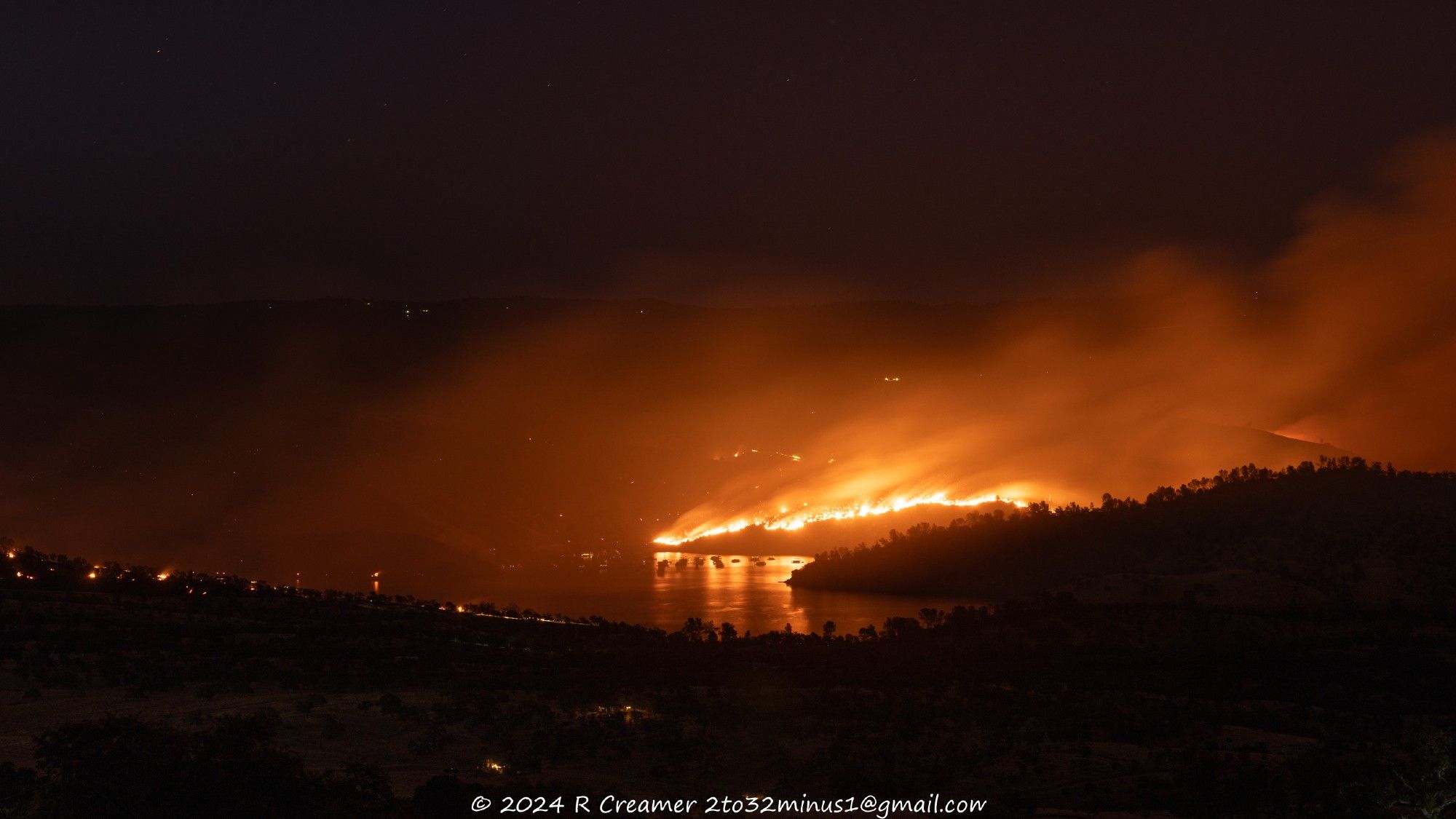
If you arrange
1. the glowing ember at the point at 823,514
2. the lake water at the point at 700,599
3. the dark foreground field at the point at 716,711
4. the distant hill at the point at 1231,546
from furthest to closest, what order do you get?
1. the glowing ember at the point at 823,514
2. the lake water at the point at 700,599
3. the distant hill at the point at 1231,546
4. the dark foreground field at the point at 716,711

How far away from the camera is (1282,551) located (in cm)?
4641

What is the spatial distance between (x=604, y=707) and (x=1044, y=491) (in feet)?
200

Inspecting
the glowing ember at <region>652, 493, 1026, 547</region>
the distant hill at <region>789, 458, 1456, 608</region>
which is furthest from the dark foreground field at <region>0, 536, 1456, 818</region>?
the glowing ember at <region>652, 493, 1026, 547</region>

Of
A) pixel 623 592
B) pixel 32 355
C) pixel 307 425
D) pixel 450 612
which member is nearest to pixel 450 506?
pixel 307 425

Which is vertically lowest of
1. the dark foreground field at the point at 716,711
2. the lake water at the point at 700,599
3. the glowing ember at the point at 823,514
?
the dark foreground field at the point at 716,711

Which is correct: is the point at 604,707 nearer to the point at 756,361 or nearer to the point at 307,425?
the point at 307,425

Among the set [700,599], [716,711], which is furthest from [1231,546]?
[716,711]

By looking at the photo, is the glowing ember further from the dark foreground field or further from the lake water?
the dark foreground field

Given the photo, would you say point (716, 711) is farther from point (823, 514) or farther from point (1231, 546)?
point (823, 514)

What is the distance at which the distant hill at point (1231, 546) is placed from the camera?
4202 centimetres

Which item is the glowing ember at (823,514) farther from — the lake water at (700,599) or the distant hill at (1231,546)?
the distant hill at (1231,546)

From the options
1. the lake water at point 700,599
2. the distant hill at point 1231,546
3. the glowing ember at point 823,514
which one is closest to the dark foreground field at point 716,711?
the distant hill at point 1231,546

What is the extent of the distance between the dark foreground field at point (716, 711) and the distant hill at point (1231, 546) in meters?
5.22

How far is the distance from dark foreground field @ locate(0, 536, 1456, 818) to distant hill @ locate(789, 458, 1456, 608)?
5222 millimetres
